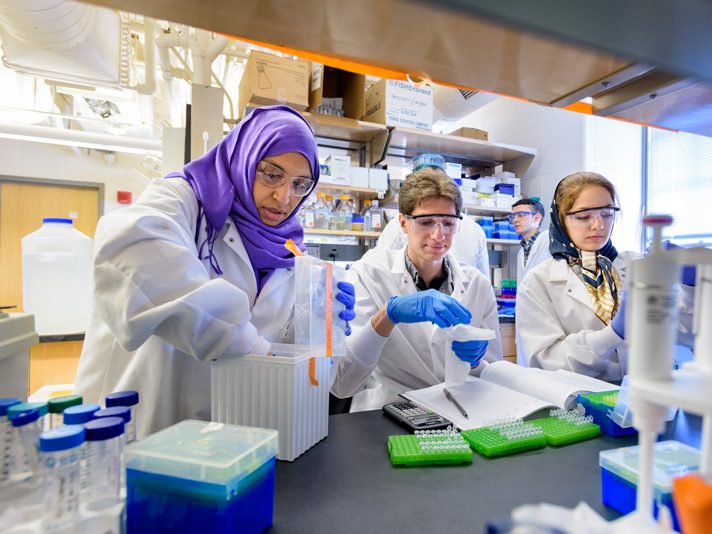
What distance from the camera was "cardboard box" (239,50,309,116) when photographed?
8.95ft

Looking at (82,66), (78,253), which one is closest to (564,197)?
(82,66)

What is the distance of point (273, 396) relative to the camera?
2.62 ft

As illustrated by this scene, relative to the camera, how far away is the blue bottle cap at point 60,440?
47cm

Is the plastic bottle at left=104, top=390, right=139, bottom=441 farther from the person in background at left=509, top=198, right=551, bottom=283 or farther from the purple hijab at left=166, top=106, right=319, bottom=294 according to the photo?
the person in background at left=509, top=198, right=551, bottom=283

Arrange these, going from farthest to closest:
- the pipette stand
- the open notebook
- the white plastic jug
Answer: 1. the white plastic jug
2. the open notebook
3. the pipette stand

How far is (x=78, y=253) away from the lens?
247 cm

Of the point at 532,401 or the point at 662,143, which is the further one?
the point at 662,143

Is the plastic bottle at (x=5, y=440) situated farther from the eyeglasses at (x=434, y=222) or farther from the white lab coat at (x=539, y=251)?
the white lab coat at (x=539, y=251)

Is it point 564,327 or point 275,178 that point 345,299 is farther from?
point 564,327

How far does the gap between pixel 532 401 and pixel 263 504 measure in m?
0.76

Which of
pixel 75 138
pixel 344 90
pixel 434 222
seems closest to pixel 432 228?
pixel 434 222

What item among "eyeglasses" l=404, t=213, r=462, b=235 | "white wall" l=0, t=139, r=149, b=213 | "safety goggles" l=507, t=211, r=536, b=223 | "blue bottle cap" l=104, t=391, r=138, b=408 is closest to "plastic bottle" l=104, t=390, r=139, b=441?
"blue bottle cap" l=104, t=391, r=138, b=408

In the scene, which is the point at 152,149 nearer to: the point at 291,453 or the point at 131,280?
the point at 131,280

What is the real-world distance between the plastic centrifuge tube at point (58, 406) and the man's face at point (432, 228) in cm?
126
